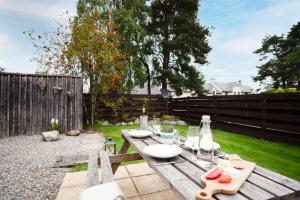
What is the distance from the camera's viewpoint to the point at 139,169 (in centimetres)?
297

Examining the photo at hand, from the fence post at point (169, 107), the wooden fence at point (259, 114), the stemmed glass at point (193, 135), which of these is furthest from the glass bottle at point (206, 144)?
the fence post at point (169, 107)

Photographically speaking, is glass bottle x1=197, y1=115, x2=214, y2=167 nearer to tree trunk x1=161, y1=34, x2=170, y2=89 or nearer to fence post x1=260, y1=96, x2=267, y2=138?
fence post x1=260, y1=96, x2=267, y2=138

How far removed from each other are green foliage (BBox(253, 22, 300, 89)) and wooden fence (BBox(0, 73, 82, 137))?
14.5 meters

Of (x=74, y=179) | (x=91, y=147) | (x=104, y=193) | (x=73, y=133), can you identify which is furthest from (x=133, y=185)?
(x=73, y=133)

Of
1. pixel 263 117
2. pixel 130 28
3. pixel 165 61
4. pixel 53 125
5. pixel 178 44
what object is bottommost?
pixel 53 125

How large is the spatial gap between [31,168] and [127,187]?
199 centimetres

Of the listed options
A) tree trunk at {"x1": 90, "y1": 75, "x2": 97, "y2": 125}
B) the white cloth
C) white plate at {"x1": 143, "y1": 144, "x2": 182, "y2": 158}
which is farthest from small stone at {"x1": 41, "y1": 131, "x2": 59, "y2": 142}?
the white cloth

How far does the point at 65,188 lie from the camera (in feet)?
8.00

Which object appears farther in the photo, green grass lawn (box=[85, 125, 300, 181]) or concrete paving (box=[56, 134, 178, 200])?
green grass lawn (box=[85, 125, 300, 181])

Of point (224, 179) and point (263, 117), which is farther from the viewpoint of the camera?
point (263, 117)

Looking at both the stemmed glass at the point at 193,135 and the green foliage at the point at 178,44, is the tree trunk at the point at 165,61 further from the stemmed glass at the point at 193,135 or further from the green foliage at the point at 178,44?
the stemmed glass at the point at 193,135

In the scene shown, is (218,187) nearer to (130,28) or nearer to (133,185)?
(133,185)

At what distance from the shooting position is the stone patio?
7.21ft

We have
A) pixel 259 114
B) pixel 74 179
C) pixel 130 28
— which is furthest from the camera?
pixel 130 28
